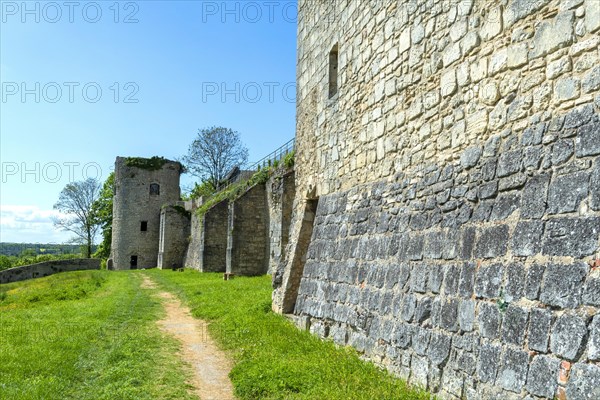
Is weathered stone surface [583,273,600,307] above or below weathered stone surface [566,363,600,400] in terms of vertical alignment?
above

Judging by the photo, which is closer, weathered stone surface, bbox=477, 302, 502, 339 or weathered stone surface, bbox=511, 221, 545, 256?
weathered stone surface, bbox=511, 221, 545, 256

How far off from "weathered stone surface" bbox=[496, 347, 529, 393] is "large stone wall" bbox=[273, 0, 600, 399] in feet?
0.04

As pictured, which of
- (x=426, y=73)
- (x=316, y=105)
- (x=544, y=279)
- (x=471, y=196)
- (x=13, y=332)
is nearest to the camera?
(x=544, y=279)

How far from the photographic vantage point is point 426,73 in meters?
5.84

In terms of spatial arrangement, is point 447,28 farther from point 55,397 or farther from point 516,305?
point 55,397

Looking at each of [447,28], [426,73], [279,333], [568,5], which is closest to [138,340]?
[279,333]

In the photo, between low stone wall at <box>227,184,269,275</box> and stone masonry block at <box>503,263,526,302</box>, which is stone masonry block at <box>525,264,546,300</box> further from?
low stone wall at <box>227,184,269,275</box>

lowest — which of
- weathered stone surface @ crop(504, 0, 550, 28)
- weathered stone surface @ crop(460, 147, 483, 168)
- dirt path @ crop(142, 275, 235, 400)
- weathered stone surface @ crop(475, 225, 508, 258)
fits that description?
dirt path @ crop(142, 275, 235, 400)

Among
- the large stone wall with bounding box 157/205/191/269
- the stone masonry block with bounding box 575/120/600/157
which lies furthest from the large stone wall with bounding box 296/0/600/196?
the large stone wall with bounding box 157/205/191/269

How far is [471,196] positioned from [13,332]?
800 centimetres

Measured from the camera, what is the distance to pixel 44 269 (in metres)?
29.7

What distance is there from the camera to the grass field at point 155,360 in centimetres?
514

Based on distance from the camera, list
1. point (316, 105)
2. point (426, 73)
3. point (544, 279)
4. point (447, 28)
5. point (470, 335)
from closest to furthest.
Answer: point (544, 279) < point (470, 335) < point (447, 28) < point (426, 73) < point (316, 105)

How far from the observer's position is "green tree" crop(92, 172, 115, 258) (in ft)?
162
